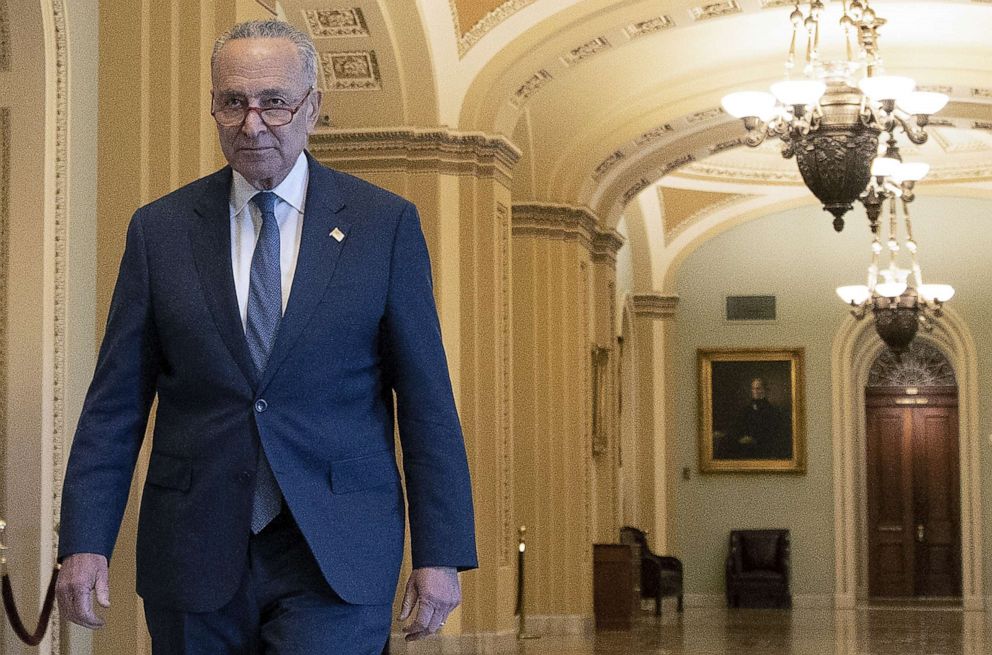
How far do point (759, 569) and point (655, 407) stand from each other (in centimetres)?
257

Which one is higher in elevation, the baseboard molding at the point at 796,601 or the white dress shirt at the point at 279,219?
the white dress shirt at the point at 279,219

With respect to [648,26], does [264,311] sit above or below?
below

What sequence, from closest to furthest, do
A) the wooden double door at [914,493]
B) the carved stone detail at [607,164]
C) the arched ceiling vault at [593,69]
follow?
1. the arched ceiling vault at [593,69]
2. the carved stone detail at [607,164]
3. the wooden double door at [914,493]

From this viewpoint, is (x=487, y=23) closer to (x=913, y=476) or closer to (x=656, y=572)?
(x=656, y=572)

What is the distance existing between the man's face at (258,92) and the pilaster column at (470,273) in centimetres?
954

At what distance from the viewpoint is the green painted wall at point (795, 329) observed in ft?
72.3

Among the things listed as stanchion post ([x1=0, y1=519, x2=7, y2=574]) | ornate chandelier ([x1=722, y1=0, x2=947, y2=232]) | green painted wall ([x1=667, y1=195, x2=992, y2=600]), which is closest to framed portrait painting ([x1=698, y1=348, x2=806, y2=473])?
green painted wall ([x1=667, y1=195, x2=992, y2=600])

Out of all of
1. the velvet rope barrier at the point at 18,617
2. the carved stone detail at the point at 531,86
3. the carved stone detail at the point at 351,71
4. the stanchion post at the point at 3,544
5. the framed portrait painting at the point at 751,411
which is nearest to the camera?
the velvet rope barrier at the point at 18,617

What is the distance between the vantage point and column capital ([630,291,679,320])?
73.2ft

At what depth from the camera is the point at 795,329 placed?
2255 centimetres

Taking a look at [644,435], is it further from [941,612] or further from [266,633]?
[266,633]

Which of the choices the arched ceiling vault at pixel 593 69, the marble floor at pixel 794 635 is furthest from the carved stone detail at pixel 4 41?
the marble floor at pixel 794 635

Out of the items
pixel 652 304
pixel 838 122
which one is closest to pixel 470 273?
pixel 838 122

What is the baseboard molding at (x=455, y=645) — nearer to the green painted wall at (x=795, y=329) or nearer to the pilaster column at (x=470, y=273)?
the pilaster column at (x=470, y=273)
